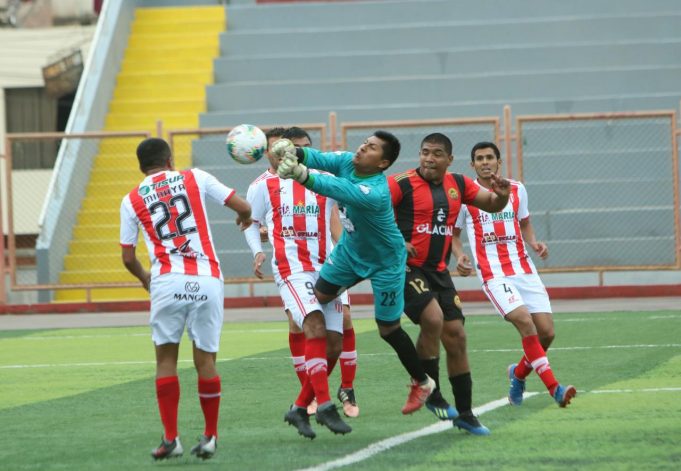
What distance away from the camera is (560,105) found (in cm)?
2633

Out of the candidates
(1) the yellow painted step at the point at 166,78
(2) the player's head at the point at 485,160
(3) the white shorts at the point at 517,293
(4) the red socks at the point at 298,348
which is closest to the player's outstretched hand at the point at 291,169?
(4) the red socks at the point at 298,348

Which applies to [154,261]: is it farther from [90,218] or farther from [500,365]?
[90,218]

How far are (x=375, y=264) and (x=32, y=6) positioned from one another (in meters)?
31.3

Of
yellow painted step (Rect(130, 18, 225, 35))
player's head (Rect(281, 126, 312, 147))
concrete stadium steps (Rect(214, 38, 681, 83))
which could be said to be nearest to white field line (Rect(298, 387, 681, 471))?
player's head (Rect(281, 126, 312, 147))

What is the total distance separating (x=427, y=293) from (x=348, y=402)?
124 cm

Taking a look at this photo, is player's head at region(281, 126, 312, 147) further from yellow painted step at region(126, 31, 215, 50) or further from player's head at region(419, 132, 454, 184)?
yellow painted step at region(126, 31, 215, 50)

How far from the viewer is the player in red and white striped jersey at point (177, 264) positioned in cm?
863

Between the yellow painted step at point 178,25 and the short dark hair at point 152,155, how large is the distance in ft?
73.3

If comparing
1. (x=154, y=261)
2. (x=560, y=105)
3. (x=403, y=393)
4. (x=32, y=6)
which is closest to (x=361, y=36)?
(x=560, y=105)

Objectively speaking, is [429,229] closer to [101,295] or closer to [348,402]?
[348,402]

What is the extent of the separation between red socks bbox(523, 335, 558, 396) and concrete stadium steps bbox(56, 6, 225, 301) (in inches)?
571

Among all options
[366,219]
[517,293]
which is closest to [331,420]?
[366,219]

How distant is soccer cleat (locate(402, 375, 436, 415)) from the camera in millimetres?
9555

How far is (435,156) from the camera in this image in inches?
384
